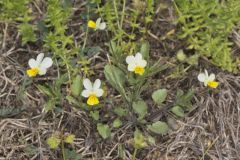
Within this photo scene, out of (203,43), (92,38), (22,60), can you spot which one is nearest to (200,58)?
(203,43)

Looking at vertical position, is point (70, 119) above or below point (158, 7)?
below

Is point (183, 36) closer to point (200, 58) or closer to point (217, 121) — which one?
point (200, 58)

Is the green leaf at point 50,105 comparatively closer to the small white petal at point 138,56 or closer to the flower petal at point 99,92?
the flower petal at point 99,92

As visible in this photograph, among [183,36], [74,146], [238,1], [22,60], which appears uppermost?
[238,1]

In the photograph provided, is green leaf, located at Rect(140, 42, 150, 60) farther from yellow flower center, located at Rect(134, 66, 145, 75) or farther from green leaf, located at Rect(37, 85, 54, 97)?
green leaf, located at Rect(37, 85, 54, 97)

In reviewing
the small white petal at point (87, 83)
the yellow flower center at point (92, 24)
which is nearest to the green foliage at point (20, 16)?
the yellow flower center at point (92, 24)

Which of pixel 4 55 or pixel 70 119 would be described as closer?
pixel 70 119

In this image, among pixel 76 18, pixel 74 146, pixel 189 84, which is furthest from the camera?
pixel 76 18

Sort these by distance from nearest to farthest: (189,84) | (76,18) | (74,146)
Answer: (74,146) < (189,84) < (76,18)
